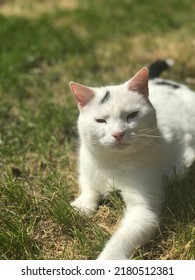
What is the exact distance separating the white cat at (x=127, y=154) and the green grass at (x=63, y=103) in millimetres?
100

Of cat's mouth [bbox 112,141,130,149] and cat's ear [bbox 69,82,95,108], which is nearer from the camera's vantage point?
cat's mouth [bbox 112,141,130,149]

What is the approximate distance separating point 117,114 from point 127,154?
27 cm

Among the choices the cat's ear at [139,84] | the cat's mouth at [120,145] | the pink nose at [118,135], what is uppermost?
the cat's ear at [139,84]

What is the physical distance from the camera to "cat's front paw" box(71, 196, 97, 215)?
10.5 ft

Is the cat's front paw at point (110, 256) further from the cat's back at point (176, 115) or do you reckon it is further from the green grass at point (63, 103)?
the cat's back at point (176, 115)

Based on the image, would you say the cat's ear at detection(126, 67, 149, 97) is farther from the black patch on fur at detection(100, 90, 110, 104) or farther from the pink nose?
the pink nose

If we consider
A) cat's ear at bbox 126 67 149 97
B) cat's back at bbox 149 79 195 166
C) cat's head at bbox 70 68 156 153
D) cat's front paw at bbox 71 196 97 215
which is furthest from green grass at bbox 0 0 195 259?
cat's ear at bbox 126 67 149 97

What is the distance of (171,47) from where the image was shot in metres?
6.18

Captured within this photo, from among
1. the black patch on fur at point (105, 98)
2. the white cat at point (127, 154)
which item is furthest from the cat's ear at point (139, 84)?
the black patch on fur at point (105, 98)

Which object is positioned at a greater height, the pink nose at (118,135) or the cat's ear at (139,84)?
the cat's ear at (139,84)

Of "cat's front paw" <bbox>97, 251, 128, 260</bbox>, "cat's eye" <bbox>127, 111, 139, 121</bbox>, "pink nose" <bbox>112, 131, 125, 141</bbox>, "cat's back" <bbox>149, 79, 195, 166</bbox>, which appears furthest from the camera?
"cat's back" <bbox>149, 79, 195, 166</bbox>

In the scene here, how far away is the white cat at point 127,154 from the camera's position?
9.37ft

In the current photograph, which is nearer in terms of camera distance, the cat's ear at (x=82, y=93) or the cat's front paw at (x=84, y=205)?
the cat's ear at (x=82, y=93)

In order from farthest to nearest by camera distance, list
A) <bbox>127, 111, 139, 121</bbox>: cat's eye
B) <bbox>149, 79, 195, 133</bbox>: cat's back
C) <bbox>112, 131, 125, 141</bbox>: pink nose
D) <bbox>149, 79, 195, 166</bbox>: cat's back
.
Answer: <bbox>149, 79, 195, 133</bbox>: cat's back → <bbox>149, 79, 195, 166</bbox>: cat's back → <bbox>127, 111, 139, 121</bbox>: cat's eye → <bbox>112, 131, 125, 141</bbox>: pink nose
